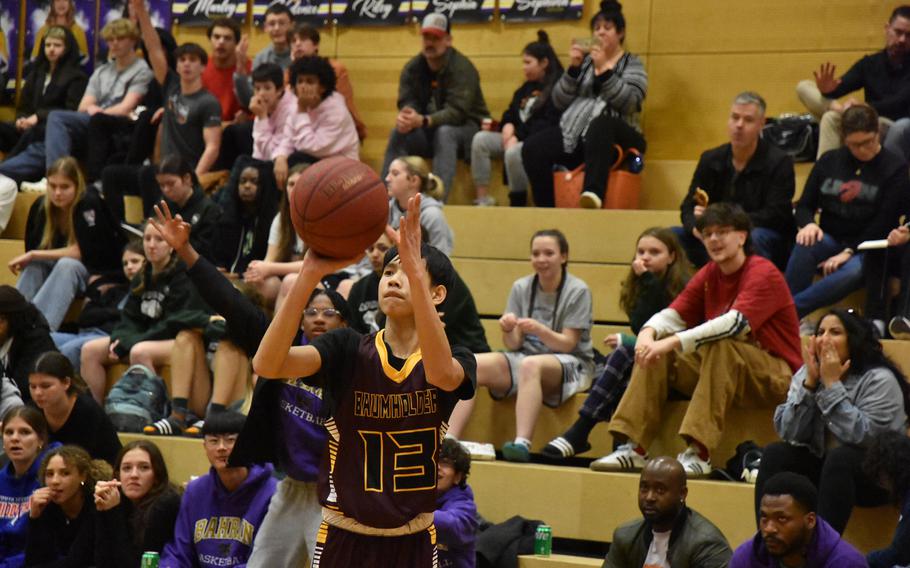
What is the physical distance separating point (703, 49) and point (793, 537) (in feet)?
17.6

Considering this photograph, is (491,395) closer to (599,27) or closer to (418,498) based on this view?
(599,27)

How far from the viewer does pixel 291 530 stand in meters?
5.00

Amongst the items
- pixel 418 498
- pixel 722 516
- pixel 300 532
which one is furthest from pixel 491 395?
pixel 418 498

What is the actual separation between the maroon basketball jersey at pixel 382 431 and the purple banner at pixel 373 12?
23.0 feet

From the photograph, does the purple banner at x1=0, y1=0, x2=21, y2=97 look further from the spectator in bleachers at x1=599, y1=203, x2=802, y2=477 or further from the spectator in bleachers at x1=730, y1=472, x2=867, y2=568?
the spectator in bleachers at x1=730, y1=472, x2=867, y2=568

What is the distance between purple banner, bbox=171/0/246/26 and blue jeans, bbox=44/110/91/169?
5.47 feet

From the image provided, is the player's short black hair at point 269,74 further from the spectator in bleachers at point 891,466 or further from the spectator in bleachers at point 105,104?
the spectator in bleachers at point 891,466

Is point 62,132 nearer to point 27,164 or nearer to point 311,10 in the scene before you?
point 27,164

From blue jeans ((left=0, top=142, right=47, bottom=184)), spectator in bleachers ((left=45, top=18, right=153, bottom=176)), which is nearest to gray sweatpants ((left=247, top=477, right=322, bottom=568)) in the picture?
spectator in bleachers ((left=45, top=18, right=153, bottom=176))

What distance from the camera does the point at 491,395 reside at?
6766 millimetres

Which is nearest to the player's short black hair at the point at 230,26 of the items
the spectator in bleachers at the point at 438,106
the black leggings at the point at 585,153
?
the spectator in bleachers at the point at 438,106

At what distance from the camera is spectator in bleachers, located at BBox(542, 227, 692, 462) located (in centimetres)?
637

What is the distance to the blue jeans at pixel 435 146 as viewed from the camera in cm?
896

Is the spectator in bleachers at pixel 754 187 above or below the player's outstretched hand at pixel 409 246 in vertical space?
below
